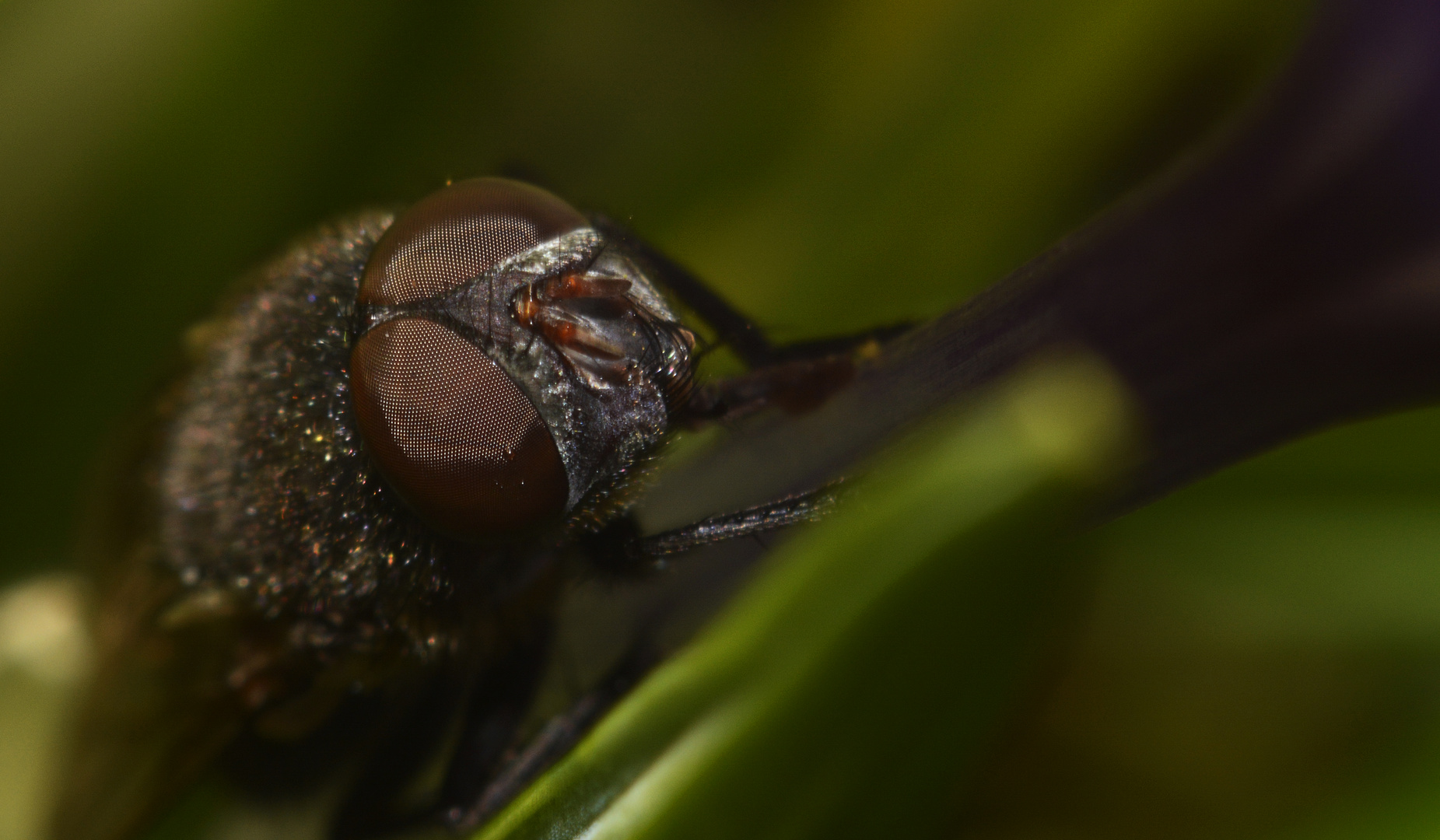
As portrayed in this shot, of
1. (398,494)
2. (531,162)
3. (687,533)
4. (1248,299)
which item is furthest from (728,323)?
(531,162)

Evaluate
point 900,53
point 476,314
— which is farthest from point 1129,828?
point 900,53

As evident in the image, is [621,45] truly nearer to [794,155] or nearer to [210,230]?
[794,155]

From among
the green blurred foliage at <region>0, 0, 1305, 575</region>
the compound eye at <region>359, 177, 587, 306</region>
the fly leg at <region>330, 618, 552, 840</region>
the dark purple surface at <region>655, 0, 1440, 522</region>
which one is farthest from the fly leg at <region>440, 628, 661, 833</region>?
the green blurred foliage at <region>0, 0, 1305, 575</region>

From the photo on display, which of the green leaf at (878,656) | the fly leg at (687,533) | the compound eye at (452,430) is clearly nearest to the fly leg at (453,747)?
the fly leg at (687,533)

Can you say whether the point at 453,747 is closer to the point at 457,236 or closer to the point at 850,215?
the point at 457,236

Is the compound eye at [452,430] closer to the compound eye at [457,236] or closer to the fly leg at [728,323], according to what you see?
the compound eye at [457,236]

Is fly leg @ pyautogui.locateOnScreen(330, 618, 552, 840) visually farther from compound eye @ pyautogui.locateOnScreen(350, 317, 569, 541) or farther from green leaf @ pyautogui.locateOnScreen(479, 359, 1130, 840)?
green leaf @ pyautogui.locateOnScreen(479, 359, 1130, 840)

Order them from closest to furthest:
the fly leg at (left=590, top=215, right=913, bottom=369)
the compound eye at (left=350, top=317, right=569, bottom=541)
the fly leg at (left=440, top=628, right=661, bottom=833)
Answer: the compound eye at (left=350, top=317, right=569, bottom=541) → the fly leg at (left=590, top=215, right=913, bottom=369) → the fly leg at (left=440, top=628, right=661, bottom=833)
